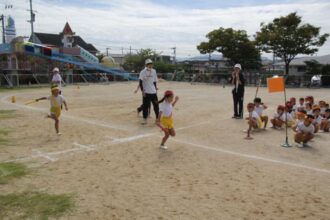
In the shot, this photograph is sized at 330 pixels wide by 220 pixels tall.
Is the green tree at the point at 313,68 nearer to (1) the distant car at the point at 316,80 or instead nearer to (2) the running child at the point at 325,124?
(1) the distant car at the point at 316,80

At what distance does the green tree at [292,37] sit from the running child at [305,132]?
86.2 ft

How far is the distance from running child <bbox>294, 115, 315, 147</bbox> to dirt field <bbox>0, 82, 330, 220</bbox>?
0.81 ft

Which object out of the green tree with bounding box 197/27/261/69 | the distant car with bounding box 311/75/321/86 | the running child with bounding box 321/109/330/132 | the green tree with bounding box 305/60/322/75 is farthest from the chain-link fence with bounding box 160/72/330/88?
the running child with bounding box 321/109/330/132

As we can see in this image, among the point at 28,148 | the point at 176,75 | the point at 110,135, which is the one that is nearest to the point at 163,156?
the point at 110,135

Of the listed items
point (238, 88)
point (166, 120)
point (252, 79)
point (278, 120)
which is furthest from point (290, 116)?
point (252, 79)

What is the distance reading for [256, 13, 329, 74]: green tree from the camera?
3155cm

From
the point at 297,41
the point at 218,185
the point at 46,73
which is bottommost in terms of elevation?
the point at 218,185

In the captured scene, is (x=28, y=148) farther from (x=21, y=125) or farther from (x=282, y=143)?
(x=282, y=143)

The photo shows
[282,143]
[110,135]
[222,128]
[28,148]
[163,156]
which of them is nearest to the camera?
[163,156]

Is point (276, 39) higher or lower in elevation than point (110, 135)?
higher

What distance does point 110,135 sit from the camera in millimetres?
8609

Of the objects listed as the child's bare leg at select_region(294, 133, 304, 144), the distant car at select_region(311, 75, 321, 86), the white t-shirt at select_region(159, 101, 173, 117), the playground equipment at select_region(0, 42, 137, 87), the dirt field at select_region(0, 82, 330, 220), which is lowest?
the dirt field at select_region(0, 82, 330, 220)

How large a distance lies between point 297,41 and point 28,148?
29.7 m

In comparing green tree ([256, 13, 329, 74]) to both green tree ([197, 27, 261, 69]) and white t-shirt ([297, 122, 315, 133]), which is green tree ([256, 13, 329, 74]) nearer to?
green tree ([197, 27, 261, 69])
